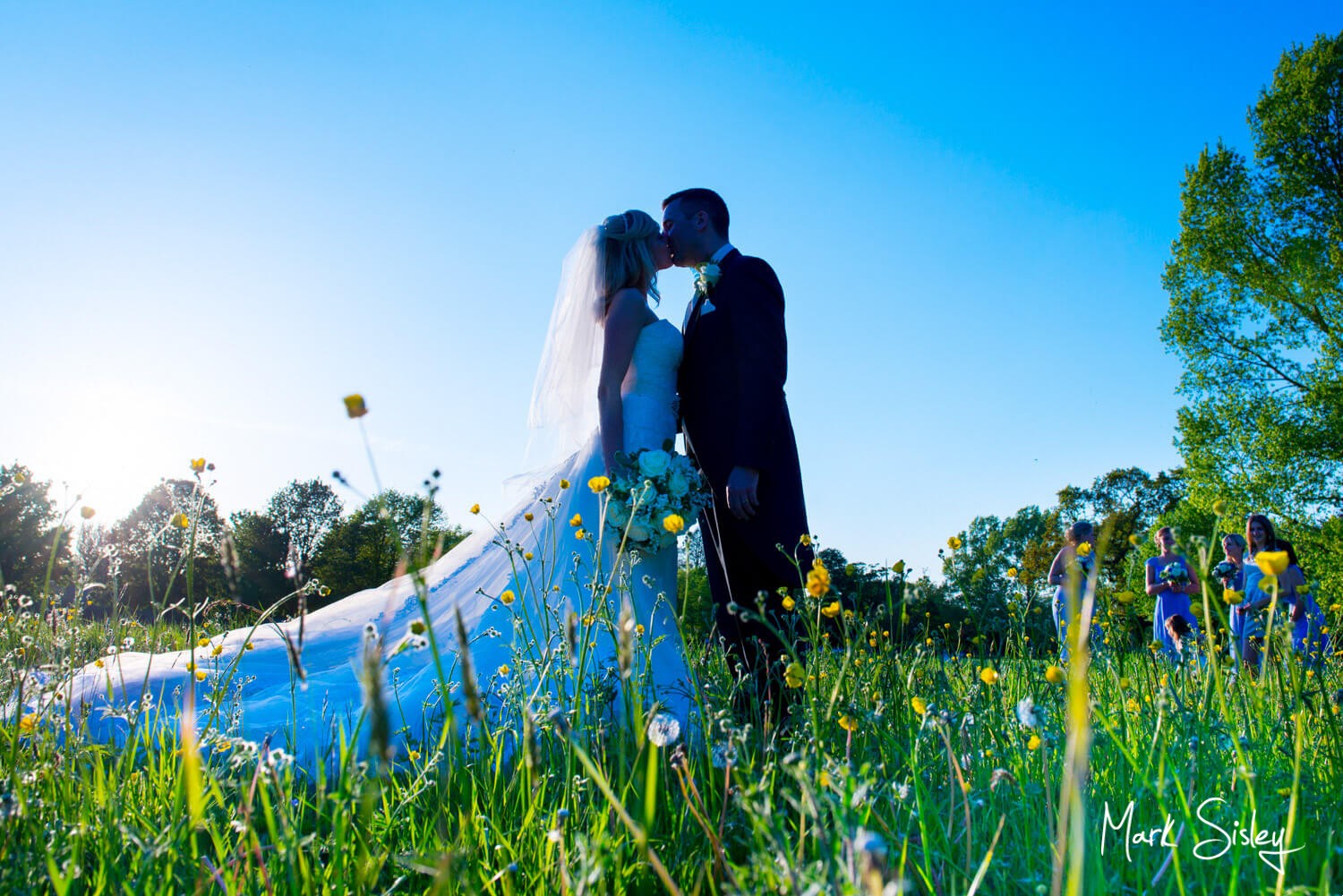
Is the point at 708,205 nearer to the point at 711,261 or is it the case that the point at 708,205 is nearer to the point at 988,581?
the point at 711,261

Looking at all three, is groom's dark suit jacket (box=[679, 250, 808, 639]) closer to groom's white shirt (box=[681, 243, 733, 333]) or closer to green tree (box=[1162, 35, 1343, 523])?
groom's white shirt (box=[681, 243, 733, 333])

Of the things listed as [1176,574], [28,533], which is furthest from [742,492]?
[28,533]

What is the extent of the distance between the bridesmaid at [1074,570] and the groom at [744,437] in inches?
46.7

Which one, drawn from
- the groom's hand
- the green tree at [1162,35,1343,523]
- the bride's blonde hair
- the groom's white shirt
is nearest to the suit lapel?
the groom's white shirt

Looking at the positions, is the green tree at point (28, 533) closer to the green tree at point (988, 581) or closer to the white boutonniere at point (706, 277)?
the white boutonniere at point (706, 277)

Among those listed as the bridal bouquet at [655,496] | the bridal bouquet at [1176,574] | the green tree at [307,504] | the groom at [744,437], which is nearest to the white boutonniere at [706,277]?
the groom at [744,437]

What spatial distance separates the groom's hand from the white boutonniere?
0.91m

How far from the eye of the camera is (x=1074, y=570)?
0.47m

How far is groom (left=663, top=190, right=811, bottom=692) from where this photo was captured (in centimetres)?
350

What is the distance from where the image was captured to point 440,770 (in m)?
1.85

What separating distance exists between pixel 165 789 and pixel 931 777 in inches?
77.8

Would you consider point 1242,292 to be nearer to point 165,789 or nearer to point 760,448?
point 760,448

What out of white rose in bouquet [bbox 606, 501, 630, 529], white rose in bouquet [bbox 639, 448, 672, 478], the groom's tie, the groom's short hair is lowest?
white rose in bouquet [bbox 606, 501, 630, 529]

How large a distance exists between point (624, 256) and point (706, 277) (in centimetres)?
96
